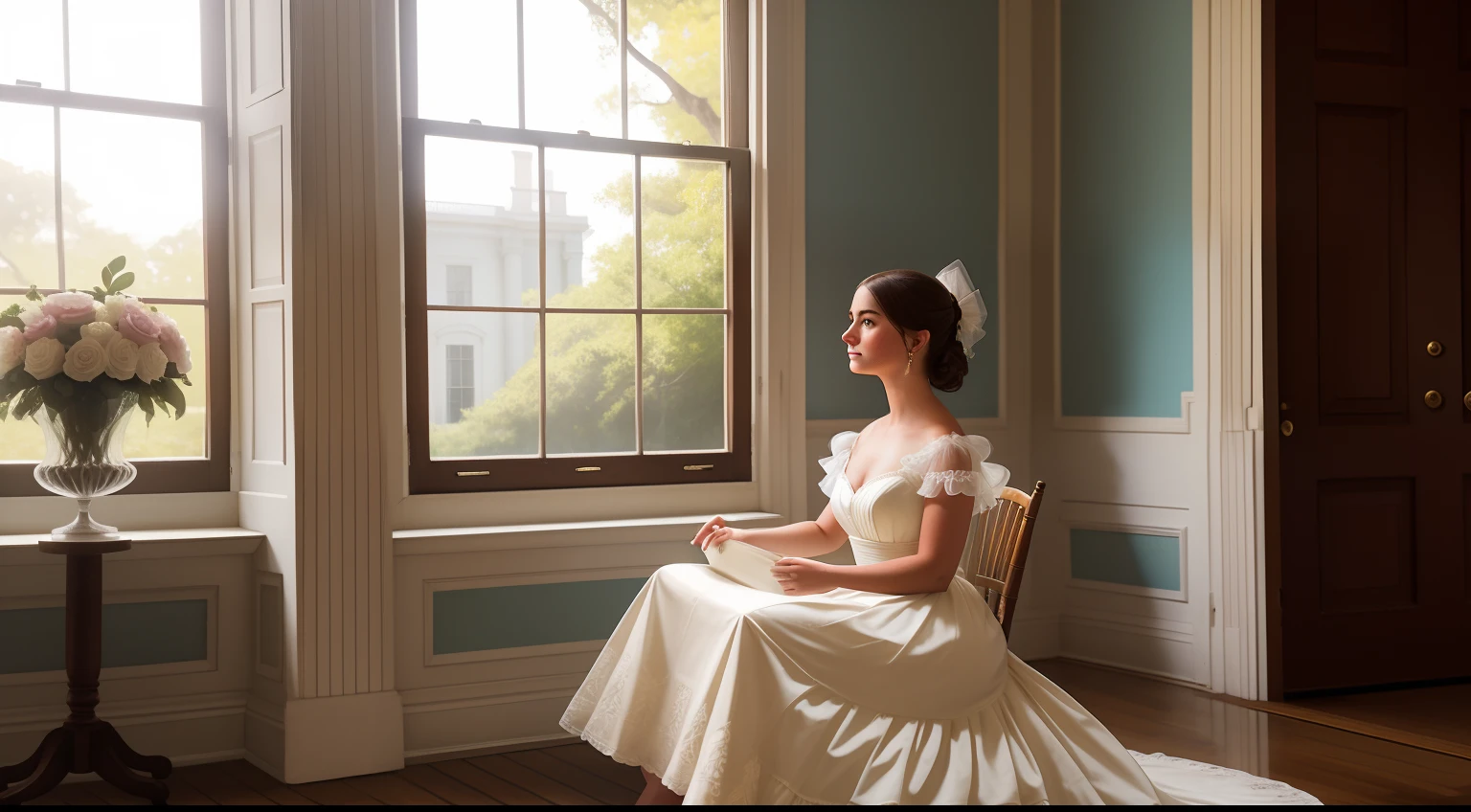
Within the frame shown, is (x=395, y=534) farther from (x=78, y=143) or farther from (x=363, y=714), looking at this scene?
(x=78, y=143)

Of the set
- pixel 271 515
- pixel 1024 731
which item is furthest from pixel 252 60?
pixel 1024 731

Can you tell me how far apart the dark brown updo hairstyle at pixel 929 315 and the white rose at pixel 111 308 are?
189 cm

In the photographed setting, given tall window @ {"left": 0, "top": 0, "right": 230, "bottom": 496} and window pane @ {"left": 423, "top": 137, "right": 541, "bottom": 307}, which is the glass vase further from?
window pane @ {"left": 423, "top": 137, "right": 541, "bottom": 307}

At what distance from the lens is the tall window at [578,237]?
3.73 meters

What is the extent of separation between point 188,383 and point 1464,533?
4.26 metres

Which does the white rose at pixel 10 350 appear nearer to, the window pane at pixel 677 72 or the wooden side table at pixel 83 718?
the wooden side table at pixel 83 718

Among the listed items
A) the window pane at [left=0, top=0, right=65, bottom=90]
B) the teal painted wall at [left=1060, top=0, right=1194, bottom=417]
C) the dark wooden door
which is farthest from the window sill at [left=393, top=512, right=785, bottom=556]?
the dark wooden door

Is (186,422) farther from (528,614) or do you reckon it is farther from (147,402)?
(528,614)

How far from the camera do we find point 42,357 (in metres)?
2.94

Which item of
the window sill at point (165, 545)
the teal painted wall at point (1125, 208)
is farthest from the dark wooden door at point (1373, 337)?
the window sill at point (165, 545)

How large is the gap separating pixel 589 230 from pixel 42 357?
64.1 inches

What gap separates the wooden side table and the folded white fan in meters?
1.50

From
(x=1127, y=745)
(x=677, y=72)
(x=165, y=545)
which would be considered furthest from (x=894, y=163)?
(x=165, y=545)

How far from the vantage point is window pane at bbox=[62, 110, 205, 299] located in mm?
3453
